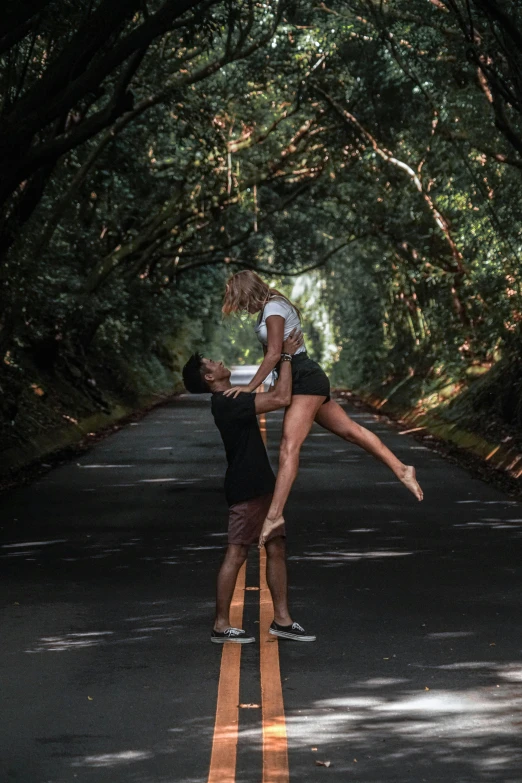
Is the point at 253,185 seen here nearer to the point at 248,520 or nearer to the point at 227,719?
the point at 248,520

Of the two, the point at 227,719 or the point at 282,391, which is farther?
the point at 282,391

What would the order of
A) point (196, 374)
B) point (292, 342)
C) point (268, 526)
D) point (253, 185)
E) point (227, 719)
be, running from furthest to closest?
point (253, 185), point (292, 342), point (196, 374), point (268, 526), point (227, 719)

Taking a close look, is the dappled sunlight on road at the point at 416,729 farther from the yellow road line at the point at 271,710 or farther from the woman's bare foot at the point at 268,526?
the woman's bare foot at the point at 268,526

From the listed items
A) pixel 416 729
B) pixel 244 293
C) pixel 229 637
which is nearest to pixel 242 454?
pixel 244 293

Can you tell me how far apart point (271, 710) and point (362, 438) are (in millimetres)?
2445

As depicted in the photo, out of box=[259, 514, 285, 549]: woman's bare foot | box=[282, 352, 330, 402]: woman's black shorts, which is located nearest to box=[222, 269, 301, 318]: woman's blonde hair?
box=[282, 352, 330, 402]: woman's black shorts

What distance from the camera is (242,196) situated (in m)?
43.5

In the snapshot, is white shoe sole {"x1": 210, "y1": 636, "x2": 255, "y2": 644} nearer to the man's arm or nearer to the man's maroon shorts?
the man's maroon shorts

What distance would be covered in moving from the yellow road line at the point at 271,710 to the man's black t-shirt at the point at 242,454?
98 cm

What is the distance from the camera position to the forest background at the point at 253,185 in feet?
63.1

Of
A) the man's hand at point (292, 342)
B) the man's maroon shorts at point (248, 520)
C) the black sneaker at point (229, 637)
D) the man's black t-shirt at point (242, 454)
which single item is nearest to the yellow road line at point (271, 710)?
the black sneaker at point (229, 637)

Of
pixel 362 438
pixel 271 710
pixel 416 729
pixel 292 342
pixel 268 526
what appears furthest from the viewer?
pixel 362 438

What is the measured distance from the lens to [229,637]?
29.9 feet

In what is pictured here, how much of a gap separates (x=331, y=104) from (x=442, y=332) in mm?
7122
